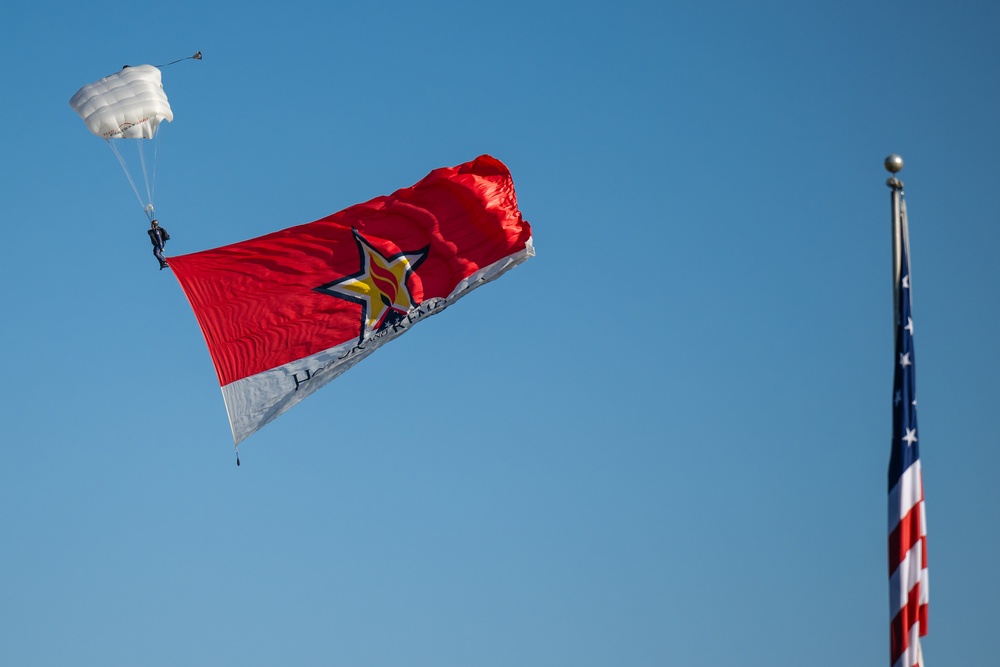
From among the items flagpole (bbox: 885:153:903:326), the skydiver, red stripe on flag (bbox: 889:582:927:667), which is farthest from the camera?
the skydiver

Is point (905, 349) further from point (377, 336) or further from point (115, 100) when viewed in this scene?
point (115, 100)

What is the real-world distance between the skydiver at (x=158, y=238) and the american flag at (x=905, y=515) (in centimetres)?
1716

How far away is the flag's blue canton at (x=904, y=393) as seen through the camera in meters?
16.8

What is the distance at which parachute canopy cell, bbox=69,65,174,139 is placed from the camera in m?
33.5

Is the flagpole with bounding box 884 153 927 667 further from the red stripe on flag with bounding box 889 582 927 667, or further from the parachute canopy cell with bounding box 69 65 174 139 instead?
the parachute canopy cell with bounding box 69 65 174 139

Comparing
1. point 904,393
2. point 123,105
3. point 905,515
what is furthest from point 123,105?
point 905,515

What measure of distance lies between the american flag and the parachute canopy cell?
67.7 ft

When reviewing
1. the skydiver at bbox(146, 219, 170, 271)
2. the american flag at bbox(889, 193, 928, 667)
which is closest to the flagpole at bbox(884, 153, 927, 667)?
the american flag at bbox(889, 193, 928, 667)

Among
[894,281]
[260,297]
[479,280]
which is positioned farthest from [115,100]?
[894,281]

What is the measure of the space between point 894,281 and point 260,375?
14.1 m

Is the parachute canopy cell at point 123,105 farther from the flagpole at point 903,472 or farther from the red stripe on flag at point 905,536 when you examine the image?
the red stripe on flag at point 905,536

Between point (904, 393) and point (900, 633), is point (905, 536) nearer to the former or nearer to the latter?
point (900, 633)

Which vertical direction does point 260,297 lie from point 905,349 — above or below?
above

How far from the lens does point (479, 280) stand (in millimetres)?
29125
